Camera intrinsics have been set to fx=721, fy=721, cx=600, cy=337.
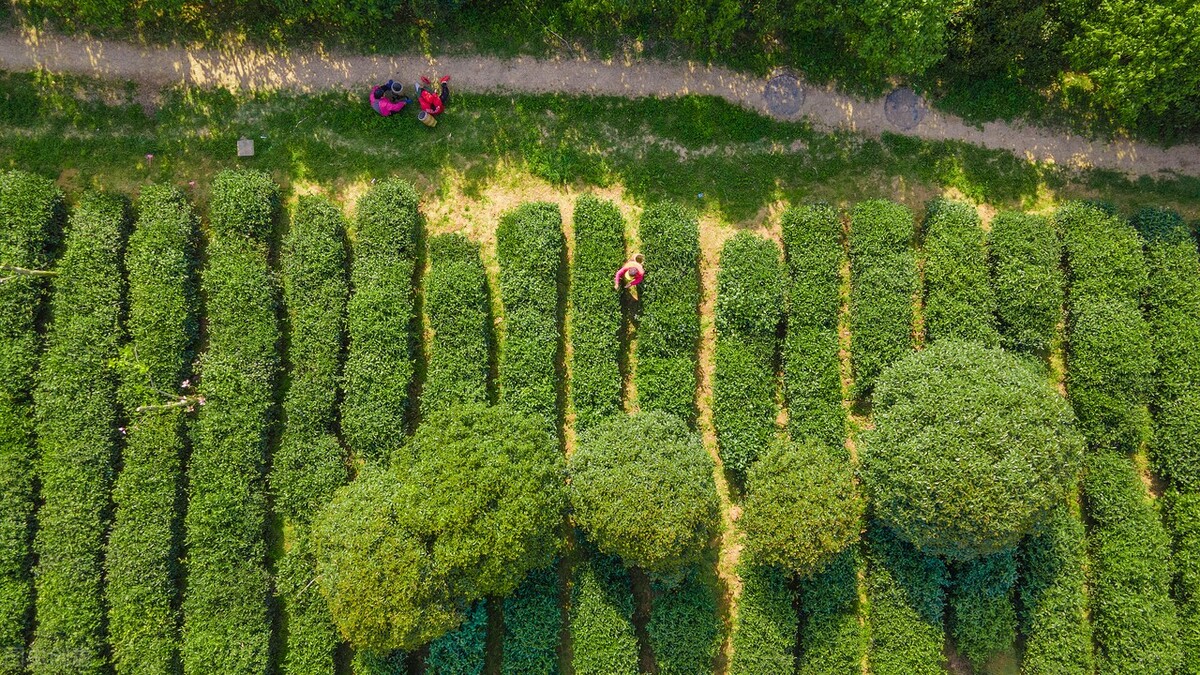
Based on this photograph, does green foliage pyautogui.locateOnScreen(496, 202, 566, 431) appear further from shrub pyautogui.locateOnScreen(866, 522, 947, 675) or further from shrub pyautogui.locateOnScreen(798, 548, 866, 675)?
shrub pyautogui.locateOnScreen(866, 522, 947, 675)

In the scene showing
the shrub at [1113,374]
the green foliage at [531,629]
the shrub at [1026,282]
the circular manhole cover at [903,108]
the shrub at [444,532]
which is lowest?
the green foliage at [531,629]

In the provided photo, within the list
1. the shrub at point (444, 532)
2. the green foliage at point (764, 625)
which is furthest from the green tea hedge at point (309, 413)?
the green foliage at point (764, 625)

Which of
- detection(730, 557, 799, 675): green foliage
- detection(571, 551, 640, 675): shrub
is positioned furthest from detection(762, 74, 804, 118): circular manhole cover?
detection(571, 551, 640, 675): shrub

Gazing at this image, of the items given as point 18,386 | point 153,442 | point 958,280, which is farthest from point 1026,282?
point 18,386

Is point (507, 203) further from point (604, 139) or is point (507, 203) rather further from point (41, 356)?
point (41, 356)

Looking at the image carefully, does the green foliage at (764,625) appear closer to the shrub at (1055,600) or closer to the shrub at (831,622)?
the shrub at (831,622)

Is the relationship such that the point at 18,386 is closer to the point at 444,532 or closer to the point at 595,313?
the point at 444,532
